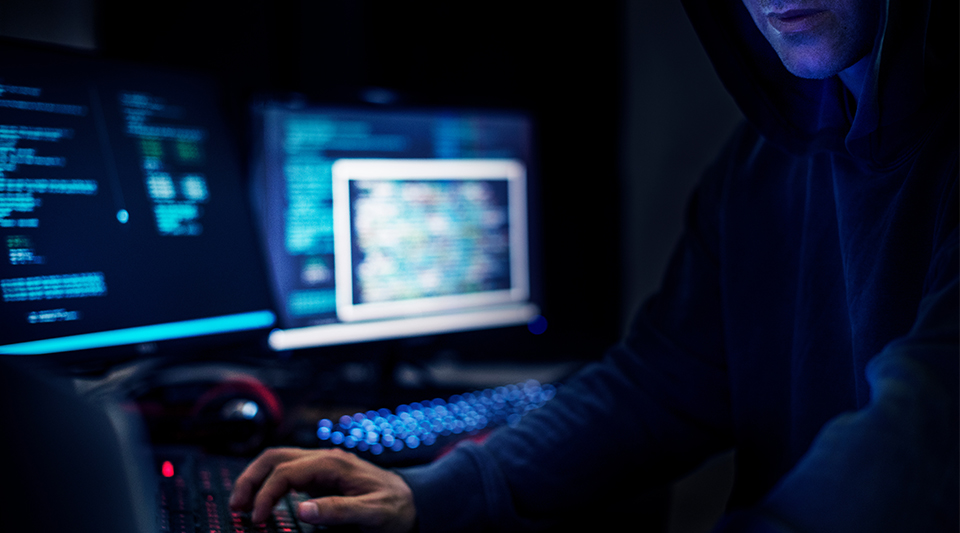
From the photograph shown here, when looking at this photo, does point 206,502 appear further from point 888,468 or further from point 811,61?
point 811,61

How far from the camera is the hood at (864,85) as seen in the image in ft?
1.93

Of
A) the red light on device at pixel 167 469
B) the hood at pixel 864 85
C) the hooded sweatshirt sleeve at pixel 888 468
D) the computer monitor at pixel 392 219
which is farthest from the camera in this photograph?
the computer monitor at pixel 392 219

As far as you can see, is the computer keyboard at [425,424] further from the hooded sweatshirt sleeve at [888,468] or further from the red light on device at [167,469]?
the hooded sweatshirt sleeve at [888,468]

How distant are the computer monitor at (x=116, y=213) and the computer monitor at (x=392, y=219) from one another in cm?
9

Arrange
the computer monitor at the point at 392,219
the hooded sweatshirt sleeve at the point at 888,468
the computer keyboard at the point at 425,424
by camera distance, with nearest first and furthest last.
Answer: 1. the hooded sweatshirt sleeve at the point at 888,468
2. the computer keyboard at the point at 425,424
3. the computer monitor at the point at 392,219

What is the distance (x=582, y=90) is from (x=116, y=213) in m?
1.06

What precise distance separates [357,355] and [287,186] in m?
0.34

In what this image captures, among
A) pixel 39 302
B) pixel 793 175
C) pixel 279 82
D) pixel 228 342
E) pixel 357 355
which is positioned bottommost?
pixel 357 355

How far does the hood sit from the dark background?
72cm

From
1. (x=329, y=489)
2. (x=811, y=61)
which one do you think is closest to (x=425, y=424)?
(x=329, y=489)

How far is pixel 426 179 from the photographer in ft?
4.05

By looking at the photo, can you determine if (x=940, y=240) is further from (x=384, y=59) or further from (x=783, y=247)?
(x=384, y=59)

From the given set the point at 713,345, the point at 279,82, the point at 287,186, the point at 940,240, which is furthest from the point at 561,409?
the point at 279,82

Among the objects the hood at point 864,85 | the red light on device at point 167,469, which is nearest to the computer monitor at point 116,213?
the red light on device at point 167,469
